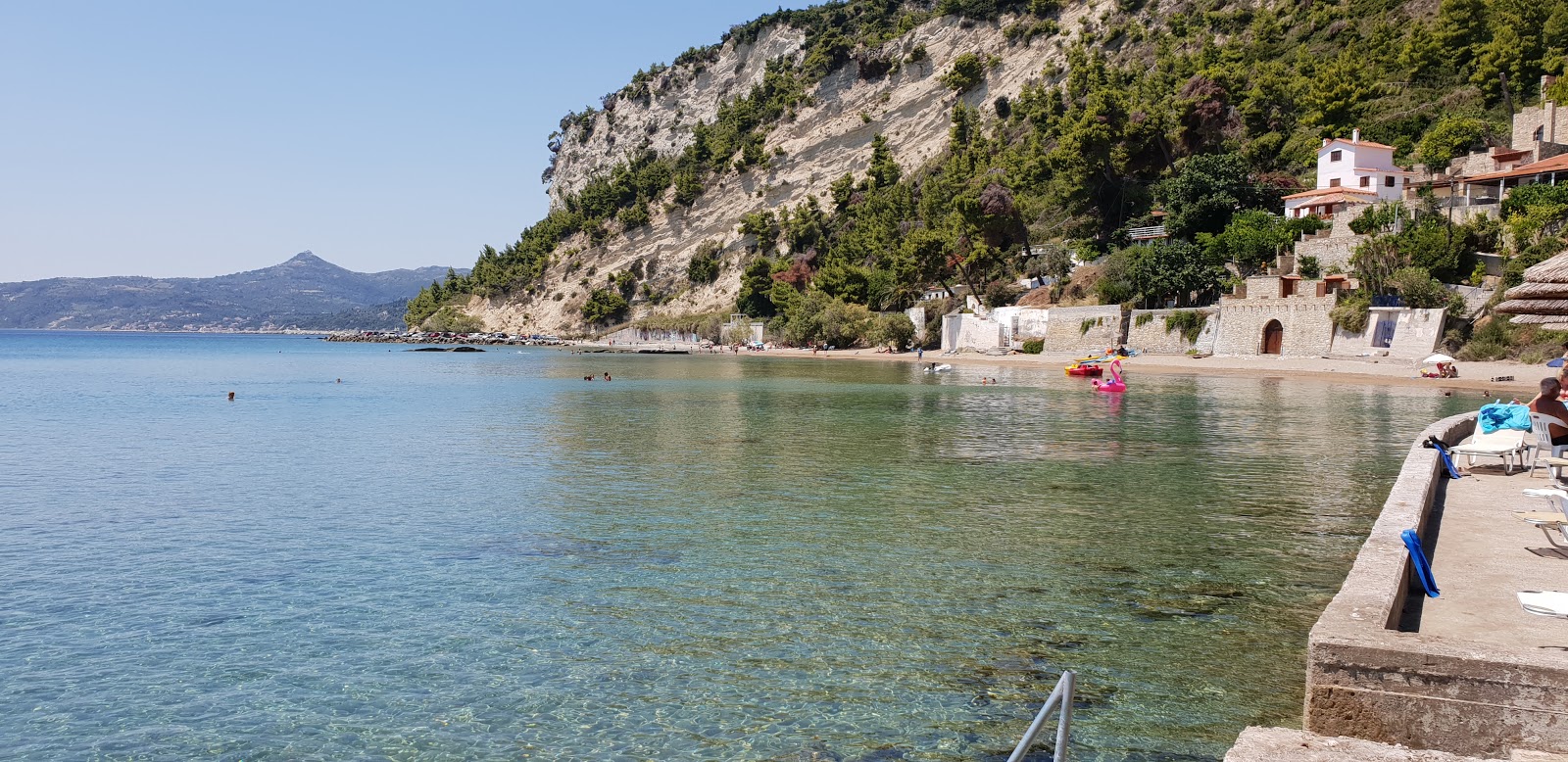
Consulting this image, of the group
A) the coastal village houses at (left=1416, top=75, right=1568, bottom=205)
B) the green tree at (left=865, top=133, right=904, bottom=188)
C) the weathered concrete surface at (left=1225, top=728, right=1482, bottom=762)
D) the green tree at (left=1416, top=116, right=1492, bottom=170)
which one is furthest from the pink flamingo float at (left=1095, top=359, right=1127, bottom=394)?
the green tree at (left=865, top=133, right=904, bottom=188)

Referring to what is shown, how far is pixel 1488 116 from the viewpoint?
61.6 meters

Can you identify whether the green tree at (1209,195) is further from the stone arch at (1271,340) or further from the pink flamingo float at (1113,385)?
the pink flamingo float at (1113,385)

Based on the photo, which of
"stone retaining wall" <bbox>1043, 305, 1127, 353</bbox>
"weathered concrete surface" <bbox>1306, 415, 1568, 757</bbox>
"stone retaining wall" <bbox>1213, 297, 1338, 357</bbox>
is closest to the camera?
"weathered concrete surface" <bbox>1306, 415, 1568, 757</bbox>

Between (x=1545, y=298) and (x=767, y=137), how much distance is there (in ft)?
375

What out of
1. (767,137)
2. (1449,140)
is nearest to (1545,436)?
(1449,140)

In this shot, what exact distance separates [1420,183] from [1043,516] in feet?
164

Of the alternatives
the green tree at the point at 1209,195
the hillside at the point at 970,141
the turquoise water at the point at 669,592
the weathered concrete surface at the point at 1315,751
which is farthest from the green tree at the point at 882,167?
the weathered concrete surface at the point at 1315,751

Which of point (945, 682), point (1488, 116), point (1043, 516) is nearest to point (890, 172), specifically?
point (1488, 116)

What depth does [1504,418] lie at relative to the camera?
15.0 metres

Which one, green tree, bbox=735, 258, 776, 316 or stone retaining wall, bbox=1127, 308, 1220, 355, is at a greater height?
green tree, bbox=735, 258, 776, 316

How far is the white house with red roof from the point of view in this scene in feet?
178

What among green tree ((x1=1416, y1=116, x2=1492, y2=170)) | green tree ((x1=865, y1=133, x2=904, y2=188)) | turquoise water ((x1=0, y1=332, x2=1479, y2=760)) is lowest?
turquoise water ((x1=0, y1=332, x2=1479, y2=760))

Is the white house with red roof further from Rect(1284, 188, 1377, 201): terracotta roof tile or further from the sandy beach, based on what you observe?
the sandy beach

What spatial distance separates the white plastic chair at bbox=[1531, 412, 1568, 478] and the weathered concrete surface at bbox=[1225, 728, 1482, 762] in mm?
10336
